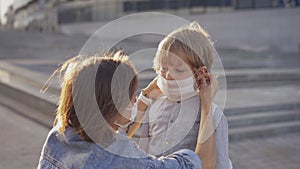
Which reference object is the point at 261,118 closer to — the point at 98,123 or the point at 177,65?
the point at 177,65

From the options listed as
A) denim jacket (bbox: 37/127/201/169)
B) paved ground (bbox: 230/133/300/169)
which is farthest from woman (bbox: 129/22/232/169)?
paved ground (bbox: 230/133/300/169)

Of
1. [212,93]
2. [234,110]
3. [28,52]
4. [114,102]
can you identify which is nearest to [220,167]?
[212,93]

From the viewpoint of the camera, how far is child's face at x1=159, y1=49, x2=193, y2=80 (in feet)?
5.05

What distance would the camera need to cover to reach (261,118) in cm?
670

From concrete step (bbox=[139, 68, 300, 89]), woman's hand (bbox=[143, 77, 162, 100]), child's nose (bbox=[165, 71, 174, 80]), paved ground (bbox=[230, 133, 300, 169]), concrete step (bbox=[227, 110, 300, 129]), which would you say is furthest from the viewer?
concrete step (bbox=[139, 68, 300, 89])

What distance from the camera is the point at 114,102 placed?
120 cm

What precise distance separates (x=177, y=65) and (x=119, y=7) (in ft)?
105

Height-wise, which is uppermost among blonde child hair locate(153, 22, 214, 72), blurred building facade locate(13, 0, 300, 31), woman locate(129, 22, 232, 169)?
blonde child hair locate(153, 22, 214, 72)

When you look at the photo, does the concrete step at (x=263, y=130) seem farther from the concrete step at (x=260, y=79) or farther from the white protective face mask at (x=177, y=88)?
the white protective face mask at (x=177, y=88)

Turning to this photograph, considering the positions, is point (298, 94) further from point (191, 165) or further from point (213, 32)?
point (213, 32)

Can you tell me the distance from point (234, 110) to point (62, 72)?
218 inches

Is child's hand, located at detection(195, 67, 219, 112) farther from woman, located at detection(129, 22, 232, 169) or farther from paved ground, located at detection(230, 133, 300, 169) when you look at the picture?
paved ground, located at detection(230, 133, 300, 169)

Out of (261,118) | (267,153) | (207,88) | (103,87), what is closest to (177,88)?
(207,88)

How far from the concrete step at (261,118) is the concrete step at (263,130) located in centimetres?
11
